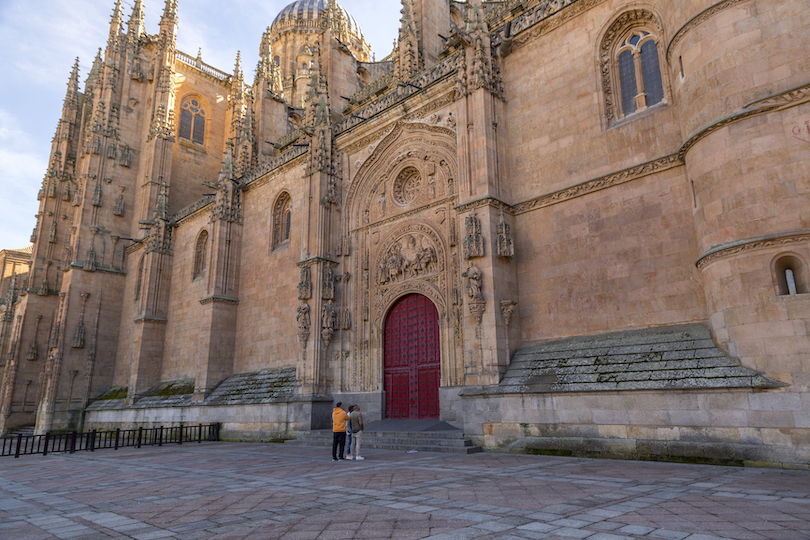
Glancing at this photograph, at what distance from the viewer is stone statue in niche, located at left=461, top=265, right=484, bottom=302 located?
1372cm

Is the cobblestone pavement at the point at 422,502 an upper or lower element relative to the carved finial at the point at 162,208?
lower

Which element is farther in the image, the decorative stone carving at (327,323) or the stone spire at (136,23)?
the stone spire at (136,23)

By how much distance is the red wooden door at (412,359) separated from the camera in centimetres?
1656

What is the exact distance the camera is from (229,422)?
68.3ft

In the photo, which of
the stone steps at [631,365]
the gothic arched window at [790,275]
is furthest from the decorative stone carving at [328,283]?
the gothic arched window at [790,275]

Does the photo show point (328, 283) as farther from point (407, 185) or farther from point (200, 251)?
point (200, 251)

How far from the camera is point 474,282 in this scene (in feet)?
45.3

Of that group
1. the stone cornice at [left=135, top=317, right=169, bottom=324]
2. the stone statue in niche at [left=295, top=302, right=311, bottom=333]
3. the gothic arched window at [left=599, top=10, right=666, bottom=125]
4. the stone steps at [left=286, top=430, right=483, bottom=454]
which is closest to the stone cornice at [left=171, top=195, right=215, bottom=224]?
the stone cornice at [left=135, top=317, right=169, bottom=324]

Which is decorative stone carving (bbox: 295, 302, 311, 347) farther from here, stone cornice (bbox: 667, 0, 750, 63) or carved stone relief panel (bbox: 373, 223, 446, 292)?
stone cornice (bbox: 667, 0, 750, 63)

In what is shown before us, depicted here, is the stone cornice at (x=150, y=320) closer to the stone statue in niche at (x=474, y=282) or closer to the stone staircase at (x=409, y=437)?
the stone staircase at (x=409, y=437)

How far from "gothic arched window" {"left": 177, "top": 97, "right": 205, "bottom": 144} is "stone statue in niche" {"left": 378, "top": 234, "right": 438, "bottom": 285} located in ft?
86.2

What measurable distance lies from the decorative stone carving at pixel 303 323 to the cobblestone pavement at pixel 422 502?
808cm

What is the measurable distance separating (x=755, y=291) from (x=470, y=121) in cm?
867

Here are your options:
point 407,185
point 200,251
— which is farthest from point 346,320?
point 200,251
